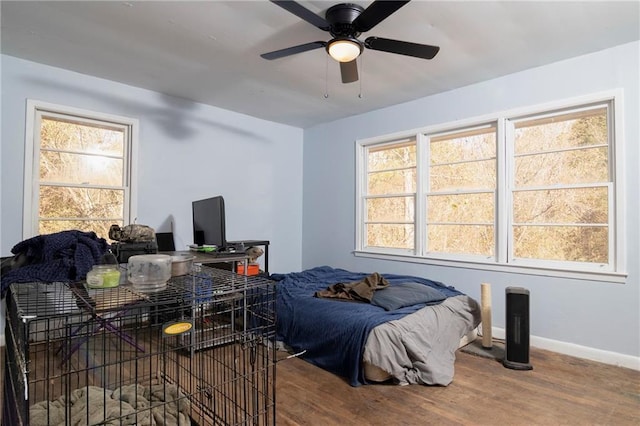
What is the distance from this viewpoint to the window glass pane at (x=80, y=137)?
3.28m

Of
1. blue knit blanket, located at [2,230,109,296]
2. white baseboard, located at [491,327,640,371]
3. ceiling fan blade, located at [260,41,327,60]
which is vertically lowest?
white baseboard, located at [491,327,640,371]

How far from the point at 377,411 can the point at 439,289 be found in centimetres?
168

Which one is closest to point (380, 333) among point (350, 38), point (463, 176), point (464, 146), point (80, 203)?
point (350, 38)

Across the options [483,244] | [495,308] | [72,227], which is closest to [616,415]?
[495,308]

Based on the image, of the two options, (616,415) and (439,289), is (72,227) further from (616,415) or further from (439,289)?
(616,415)

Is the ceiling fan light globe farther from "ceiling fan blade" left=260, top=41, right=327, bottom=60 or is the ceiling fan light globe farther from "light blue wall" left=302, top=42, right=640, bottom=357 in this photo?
"light blue wall" left=302, top=42, right=640, bottom=357

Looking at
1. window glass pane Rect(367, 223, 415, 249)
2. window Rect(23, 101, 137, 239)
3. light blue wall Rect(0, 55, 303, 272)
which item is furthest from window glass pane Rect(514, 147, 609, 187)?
window Rect(23, 101, 137, 239)

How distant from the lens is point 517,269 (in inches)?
127

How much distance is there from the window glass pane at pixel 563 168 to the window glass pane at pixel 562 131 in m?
0.07

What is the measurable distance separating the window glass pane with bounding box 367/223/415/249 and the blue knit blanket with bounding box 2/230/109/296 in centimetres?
325

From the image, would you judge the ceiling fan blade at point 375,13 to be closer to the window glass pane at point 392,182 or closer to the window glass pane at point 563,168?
the window glass pane at point 563,168

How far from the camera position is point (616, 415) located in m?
1.99

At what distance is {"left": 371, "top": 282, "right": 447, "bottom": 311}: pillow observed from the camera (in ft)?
9.03

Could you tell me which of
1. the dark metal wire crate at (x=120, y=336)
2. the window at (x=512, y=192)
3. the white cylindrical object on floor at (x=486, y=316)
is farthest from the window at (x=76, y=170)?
the white cylindrical object on floor at (x=486, y=316)
